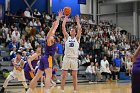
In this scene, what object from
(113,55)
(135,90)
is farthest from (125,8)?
(135,90)

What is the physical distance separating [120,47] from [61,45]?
23.8 feet

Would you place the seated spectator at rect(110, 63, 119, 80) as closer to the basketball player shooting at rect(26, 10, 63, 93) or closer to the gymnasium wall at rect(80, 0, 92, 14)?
the gymnasium wall at rect(80, 0, 92, 14)

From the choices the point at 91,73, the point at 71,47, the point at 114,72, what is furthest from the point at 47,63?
the point at 114,72

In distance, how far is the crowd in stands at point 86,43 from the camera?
719 inches

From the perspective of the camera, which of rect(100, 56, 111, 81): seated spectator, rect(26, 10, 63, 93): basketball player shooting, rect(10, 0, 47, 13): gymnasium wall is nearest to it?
rect(26, 10, 63, 93): basketball player shooting

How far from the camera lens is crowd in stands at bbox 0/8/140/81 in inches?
719

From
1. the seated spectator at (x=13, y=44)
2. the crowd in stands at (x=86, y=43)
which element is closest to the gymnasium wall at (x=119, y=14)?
the crowd in stands at (x=86, y=43)

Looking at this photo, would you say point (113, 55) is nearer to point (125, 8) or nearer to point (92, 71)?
point (92, 71)

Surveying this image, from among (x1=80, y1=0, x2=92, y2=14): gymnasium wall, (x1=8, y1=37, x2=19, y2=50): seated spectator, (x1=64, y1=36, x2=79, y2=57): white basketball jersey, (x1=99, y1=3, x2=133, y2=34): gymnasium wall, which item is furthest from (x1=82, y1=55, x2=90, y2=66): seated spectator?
(x1=80, y1=0, x2=92, y2=14): gymnasium wall

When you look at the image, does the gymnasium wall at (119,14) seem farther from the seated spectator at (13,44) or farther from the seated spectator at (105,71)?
the seated spectator at (13,44)

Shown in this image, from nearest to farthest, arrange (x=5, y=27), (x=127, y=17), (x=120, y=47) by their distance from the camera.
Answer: (x=5, y=27) → (x=120, y=47) → (x=127, y=17)

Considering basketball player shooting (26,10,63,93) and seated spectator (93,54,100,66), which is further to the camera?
seated spectator (93,54,100,66)

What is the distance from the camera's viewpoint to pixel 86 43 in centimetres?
2258

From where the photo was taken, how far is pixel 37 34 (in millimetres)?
19734
